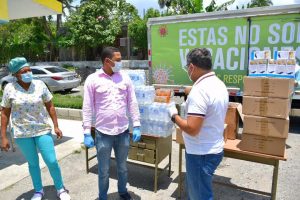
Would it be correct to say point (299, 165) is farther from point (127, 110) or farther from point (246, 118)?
point (127, 110)

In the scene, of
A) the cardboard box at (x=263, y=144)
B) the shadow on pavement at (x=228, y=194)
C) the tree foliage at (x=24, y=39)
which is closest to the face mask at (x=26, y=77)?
the shadow on pavement at (x=228, y=194)

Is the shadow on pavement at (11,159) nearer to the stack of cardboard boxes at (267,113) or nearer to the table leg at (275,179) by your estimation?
the stack of cardboard boxes at (267,113)

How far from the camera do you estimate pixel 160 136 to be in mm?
4043

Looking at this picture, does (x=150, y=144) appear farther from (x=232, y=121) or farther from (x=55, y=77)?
(x=55, y=77)

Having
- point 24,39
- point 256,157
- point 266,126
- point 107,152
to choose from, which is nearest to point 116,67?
point 107,152

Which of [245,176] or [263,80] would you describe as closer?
[263,80]

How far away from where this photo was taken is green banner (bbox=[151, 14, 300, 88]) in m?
6.34

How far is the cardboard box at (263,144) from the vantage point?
10.8 feet

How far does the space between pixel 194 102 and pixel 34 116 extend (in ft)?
7.24

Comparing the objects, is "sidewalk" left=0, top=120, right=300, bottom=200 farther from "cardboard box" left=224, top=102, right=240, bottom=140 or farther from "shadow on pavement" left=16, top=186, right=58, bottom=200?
"cardboard box" left=224, top=102, right=240, bottom=140

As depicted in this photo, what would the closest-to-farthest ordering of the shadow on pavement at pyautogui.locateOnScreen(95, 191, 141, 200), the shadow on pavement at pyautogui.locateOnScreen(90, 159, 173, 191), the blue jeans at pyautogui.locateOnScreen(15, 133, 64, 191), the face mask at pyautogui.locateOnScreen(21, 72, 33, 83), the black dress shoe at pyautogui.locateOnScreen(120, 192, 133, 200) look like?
1. the face mask at pyautogui.locateOnScreen(21, 72, 33, 83)
2. the blue jeans at pyautogui.locateOnScreen(15, 133, 64, 191)
3. the black dress shoe at pyautogui.locateOnScreen(120, 192, 133, 200)
4. the shadow on pavement at pyautogui.locateOnScreen(95, 191, 141, 200)
5. the shadow on pavement at pyautogui.locateOnScreen(90, 159, 173, 191)

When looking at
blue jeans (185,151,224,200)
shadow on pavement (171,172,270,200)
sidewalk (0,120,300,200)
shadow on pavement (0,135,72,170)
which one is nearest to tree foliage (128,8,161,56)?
shadow on pavement (0,135,72,170)

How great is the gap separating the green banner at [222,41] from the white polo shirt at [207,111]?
180 inches

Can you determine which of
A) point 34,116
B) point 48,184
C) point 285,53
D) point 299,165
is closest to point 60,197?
point 48,184
